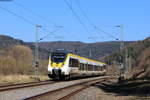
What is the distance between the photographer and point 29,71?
2660 inches

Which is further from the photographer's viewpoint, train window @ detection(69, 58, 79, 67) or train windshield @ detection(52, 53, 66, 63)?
train window @ detection(69, 58, 79, 67)

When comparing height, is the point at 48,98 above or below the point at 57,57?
below

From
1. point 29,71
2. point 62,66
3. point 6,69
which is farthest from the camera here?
point 29,71

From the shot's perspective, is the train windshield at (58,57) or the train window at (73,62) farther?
the train window at (73,62)

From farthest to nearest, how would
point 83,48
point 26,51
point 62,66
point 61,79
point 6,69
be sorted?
point 83,48
point 26,51
point 6,69
point 61,79
point 62,66

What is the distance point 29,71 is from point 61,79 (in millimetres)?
28751

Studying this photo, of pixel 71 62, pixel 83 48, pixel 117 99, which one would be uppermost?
pixel 83 48

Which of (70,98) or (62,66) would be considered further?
(62,66)

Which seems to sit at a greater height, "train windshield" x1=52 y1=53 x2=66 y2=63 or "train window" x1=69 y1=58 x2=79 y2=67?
"train windshield" x1=52 y1=53 x2=66 y2=63

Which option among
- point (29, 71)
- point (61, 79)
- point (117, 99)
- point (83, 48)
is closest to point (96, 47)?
point (83, 48)

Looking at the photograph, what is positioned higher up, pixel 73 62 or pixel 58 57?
pixel 58 57

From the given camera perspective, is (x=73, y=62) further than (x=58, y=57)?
Yes

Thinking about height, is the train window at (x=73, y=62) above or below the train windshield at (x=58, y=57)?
below

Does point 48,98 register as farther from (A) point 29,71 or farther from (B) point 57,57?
(A) point 29,71
